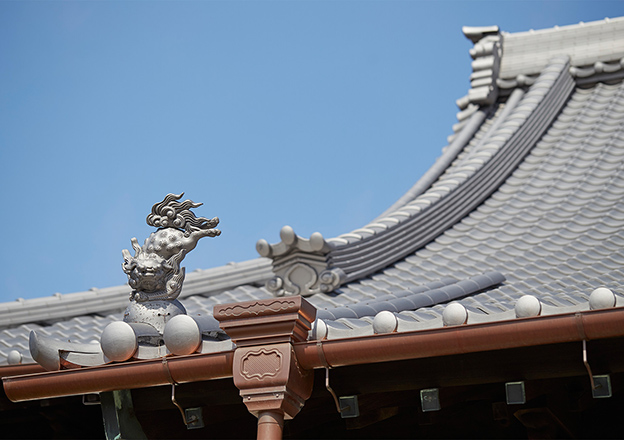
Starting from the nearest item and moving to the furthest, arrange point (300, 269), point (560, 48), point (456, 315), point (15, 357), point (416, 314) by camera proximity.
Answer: point (456, 315) → point (15, 357) → point (416, 314) → point (300, 269) → point (560, 48)

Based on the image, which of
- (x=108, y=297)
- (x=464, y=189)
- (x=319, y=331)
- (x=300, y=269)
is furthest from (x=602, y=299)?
(x=108, y=297)

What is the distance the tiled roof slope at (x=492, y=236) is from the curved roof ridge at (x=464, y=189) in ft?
0.04

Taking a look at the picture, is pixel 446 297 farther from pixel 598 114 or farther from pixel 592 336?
pixel 598 114

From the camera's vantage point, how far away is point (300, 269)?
7.32 metres

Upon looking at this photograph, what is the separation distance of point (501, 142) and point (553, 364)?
4.61 meters

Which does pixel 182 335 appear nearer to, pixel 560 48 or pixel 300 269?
pixel 300 269

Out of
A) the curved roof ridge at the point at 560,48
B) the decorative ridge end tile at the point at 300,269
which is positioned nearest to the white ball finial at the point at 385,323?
the decorative ridge end tile at the point at 300,269

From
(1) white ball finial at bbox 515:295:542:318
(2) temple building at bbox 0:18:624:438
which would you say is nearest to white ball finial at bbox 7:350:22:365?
(2) temple building at bbox 0:18:624:438

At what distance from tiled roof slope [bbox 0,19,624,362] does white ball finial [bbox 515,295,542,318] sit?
0.81 m

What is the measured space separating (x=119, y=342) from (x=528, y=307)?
2198mm

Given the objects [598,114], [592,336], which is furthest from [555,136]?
[592,336]

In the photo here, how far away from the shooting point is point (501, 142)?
939cm

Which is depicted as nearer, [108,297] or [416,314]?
[416,314]

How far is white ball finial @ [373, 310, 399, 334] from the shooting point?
493 cm
